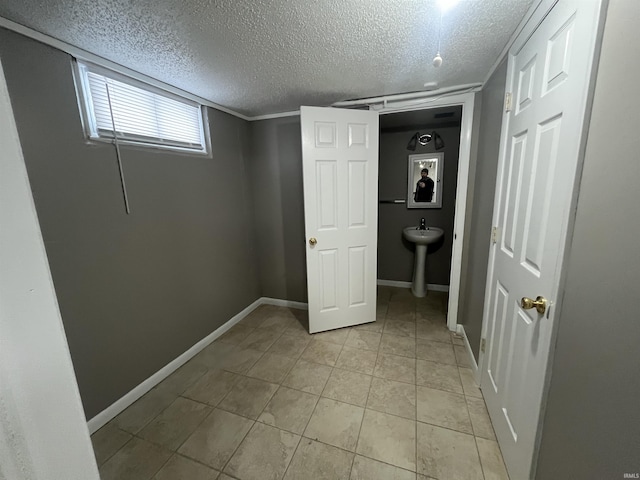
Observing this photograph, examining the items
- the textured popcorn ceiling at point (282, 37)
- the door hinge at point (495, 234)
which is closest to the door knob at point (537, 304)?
the door hinge at point (495, 234)

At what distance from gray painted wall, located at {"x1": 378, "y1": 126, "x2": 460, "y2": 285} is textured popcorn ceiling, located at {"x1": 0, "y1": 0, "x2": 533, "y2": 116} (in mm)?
1237

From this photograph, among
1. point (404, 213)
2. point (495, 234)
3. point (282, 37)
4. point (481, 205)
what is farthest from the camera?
point (404, 213)

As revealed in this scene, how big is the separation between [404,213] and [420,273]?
2.69 ft

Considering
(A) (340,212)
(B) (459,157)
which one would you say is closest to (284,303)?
(A) (340,212)

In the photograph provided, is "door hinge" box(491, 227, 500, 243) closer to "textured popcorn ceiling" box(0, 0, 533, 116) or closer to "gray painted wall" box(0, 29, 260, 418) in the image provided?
"textured popcorn ceiling" box(0, 0, 533, 116)

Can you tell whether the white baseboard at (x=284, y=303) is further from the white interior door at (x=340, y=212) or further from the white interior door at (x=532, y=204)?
the white interior door at (x=532, y=204)

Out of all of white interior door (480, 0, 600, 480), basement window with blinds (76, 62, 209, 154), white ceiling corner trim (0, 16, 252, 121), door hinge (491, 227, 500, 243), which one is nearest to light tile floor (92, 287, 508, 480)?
white interior door (480, 0, 600, 480)

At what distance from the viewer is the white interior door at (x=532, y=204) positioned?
900 millimetres

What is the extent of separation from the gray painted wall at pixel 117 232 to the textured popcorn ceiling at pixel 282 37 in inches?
13.4

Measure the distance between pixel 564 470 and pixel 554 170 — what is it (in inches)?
41.0

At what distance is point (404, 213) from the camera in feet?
11.3

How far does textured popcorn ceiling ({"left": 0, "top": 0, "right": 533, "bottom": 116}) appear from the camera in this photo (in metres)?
1.15

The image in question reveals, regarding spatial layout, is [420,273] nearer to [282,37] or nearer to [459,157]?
[459,157]

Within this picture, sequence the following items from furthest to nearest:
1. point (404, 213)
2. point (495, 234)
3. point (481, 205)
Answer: point (404, 213), point (481, 205), point (495, 234)
